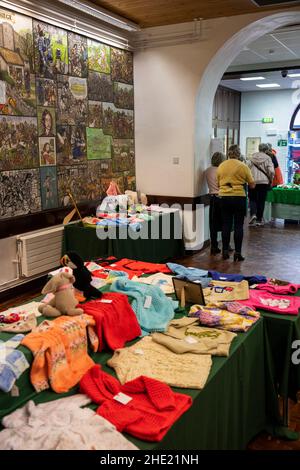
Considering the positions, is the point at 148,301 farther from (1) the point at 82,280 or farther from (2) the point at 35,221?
(2) the point at 35,221

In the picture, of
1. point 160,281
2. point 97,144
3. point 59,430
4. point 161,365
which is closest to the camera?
point 59,430

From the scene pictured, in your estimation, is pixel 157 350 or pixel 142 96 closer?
pixel 157 350

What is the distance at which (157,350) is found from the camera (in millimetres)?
2424

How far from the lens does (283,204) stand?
30.8ft

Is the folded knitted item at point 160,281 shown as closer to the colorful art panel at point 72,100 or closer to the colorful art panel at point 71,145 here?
→ the colorful art panel at point 71,145

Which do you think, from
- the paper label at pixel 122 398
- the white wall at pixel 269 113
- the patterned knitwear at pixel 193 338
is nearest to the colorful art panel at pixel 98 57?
the patterned knitwear at pixel 193 338

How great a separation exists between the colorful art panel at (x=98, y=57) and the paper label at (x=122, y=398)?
5.16 metres

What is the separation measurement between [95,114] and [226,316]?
438cm

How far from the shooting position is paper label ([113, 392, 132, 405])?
1939mm

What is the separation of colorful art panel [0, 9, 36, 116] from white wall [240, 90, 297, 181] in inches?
393

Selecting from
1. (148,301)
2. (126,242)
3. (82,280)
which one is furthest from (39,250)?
(148,301)
